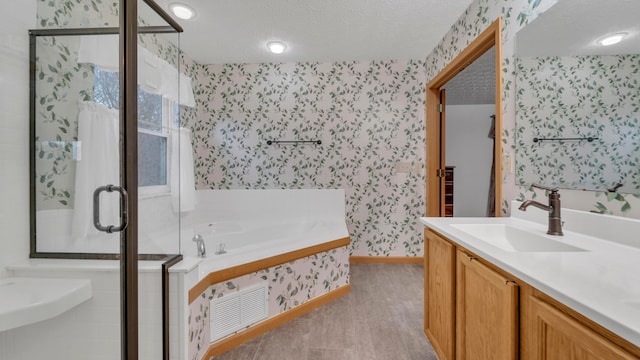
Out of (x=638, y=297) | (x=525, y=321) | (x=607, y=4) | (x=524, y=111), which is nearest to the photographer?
(x=638, y=297)

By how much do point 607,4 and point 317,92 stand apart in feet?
8.58

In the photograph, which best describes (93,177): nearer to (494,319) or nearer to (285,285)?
(285,285)

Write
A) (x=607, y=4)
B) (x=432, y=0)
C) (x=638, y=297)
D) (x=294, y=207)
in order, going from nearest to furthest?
Answer: (x=638, y=297) < (x=607, y=4) < (x=432, y=0) < (x=294, y=207)

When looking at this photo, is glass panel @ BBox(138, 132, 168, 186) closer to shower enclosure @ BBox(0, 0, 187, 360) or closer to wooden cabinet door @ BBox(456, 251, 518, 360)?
shower enclosure @ BBox(0, 0, 187, 360)

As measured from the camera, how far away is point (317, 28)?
2658 millimetres

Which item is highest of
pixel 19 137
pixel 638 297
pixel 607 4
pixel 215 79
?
pixel 215 79

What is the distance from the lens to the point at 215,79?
139 inches

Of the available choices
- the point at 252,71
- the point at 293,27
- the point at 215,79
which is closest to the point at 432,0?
the point at 293,27

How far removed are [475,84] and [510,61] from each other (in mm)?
2789

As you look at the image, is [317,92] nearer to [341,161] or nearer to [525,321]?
[341,161]

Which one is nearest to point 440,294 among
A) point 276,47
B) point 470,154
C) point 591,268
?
point 591,268

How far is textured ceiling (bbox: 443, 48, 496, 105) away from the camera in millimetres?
3447

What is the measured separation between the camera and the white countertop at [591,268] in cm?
57

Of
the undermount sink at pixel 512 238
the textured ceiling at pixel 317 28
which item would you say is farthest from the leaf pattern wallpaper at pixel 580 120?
the textured ceiling at pixel 317 28
